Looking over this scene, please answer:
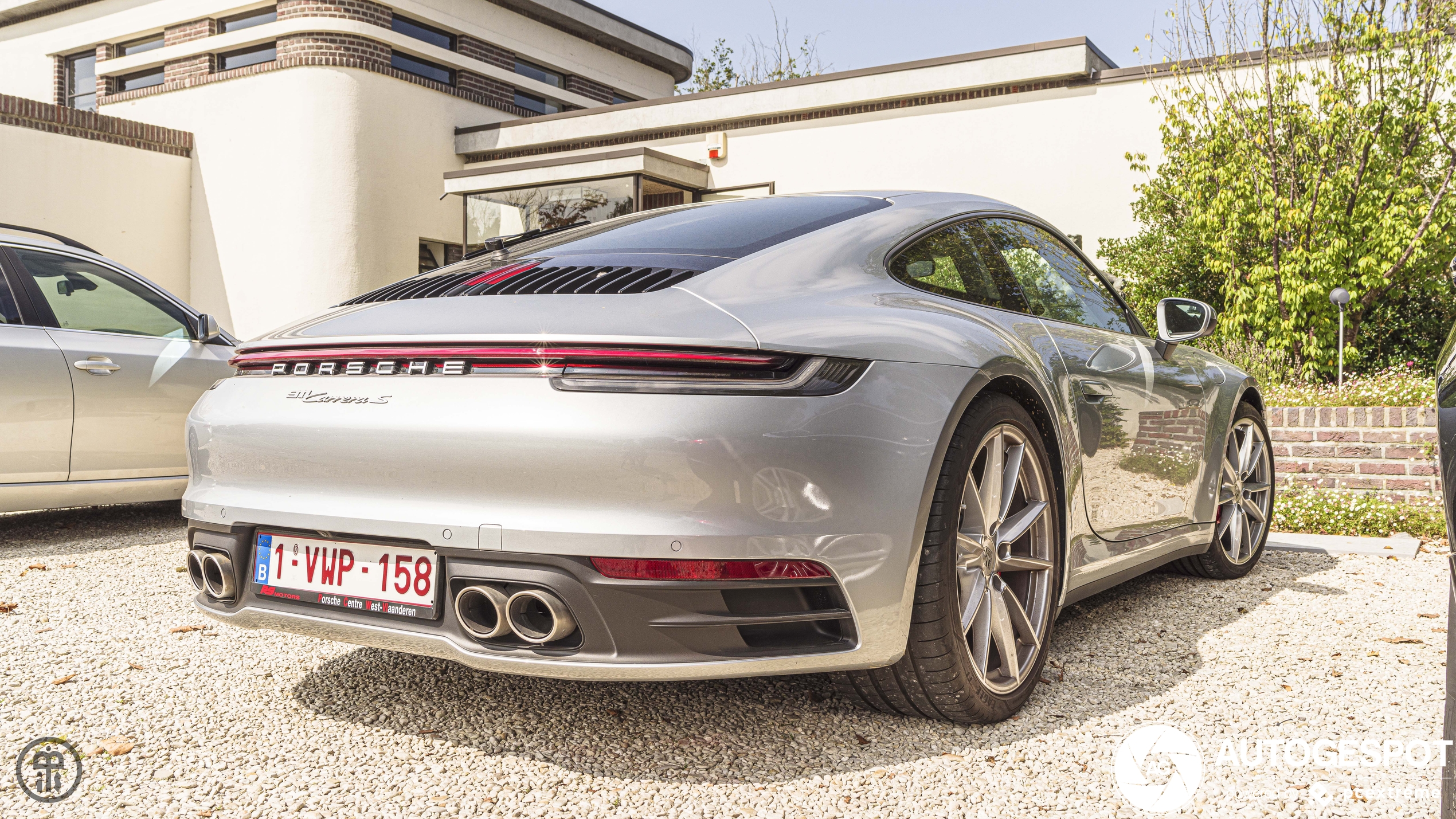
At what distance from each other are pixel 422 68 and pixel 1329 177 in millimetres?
13107

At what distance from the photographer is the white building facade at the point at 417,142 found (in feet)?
41.0

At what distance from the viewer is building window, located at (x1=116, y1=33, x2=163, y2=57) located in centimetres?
1784

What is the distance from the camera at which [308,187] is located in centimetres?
1527

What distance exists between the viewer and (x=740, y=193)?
47.1 ft

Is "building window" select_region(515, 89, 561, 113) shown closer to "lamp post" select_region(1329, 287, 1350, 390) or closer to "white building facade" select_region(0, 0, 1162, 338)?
"white building facade" select_region(0, 0, 1162, 338)

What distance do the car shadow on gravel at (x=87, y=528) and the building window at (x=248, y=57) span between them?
11.6 metres

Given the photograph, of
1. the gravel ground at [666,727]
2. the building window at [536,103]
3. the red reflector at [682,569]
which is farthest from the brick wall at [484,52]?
the red reflector at [682,569]

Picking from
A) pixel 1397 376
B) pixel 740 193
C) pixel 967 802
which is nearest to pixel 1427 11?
pixel 1397 376

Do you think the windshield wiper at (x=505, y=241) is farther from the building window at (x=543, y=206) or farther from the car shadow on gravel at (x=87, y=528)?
the building window at (x=543, y=206)

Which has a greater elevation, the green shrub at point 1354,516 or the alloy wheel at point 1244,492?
the alloy wheel at point 1244,492

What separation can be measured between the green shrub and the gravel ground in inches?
90.4

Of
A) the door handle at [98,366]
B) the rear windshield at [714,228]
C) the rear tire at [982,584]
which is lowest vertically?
the rear tire at [982,584]

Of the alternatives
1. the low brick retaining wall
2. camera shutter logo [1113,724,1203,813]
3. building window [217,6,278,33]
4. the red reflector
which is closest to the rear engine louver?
the red reflector

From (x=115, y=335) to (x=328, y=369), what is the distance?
371cm
